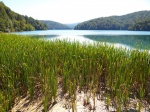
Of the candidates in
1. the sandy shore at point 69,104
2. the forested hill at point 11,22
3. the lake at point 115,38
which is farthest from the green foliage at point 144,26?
the sandy shore at point 69,104

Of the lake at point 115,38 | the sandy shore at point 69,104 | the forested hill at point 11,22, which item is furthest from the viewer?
the forested hill at point 11,22

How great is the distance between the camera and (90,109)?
14.2ft

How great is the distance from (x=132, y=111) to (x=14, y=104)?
2795 mm

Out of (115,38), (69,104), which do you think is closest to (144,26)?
(115,38)

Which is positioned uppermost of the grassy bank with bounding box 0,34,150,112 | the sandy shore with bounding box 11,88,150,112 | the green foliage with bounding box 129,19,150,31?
the grassy bank with bounding box 0,34,150,112

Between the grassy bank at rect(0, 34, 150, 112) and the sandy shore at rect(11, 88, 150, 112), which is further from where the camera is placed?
the grassy bank at rect(0, 34, 150, 112)

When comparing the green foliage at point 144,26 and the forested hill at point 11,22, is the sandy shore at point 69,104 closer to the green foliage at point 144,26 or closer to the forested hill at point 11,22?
the forested hill at point 11,22

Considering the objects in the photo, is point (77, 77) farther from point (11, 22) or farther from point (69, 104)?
point (11, 22)

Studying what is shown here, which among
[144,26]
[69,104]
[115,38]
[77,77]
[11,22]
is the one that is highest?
[77,77]

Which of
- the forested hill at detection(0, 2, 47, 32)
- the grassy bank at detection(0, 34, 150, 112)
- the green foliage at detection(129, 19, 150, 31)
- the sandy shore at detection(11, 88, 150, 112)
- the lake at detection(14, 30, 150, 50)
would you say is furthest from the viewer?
the green foliage at detection(129, 19, 150, 31)

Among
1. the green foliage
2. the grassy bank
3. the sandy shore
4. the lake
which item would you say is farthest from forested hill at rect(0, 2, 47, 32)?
the sandy shore

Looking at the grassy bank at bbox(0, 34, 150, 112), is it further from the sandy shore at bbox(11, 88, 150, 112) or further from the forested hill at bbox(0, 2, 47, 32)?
the forested hill at bbox(0, 2, 47, 32)

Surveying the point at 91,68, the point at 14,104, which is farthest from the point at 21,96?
the point at 91,68

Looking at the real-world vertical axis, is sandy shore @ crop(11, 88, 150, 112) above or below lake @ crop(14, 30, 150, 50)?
above
